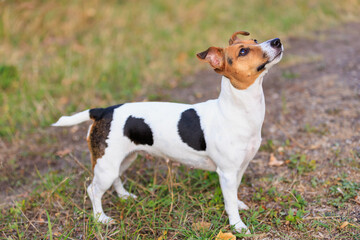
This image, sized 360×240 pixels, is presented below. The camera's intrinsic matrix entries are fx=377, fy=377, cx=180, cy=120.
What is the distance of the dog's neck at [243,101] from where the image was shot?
9.46ft

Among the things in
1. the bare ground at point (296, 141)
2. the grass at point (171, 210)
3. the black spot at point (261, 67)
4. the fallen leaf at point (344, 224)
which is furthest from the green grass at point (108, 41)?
the fallen leaf at point (344, 224)

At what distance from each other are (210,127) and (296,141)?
1729 mm

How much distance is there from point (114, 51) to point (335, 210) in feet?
17.3

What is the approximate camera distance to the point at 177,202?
357cm

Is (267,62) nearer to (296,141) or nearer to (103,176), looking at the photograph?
(103,176)

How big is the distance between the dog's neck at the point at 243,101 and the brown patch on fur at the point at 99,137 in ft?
3.41

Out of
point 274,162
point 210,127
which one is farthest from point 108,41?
point 210,127

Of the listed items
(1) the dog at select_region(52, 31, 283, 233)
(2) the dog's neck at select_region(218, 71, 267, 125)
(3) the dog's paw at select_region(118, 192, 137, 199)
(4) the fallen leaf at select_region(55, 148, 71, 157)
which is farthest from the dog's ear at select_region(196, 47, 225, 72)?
(4) the fallen leaf at select_region(55, 148, 71, 157)

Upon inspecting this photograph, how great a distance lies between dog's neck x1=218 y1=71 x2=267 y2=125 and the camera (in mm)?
2884

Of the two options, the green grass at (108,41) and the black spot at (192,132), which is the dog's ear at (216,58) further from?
the green grass at (108,41)

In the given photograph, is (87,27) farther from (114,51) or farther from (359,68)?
(359,68)

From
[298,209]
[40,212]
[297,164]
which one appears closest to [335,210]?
[298,209]

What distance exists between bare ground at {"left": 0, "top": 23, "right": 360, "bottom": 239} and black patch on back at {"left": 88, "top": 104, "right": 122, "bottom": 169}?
2.88ft

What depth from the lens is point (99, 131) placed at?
10.9 feet
